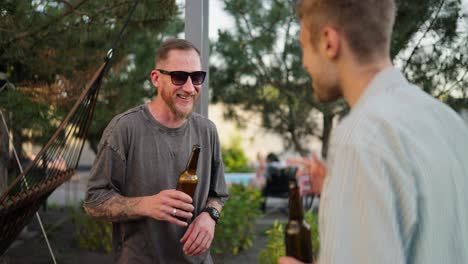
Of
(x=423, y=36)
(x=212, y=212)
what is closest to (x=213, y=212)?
(x=212, y=212)

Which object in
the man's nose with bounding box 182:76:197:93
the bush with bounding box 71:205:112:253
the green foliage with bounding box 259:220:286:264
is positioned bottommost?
the bush with bounding box 71:205:112:253

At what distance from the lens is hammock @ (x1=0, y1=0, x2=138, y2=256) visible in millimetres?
1884

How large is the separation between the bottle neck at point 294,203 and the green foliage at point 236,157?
7.72 m

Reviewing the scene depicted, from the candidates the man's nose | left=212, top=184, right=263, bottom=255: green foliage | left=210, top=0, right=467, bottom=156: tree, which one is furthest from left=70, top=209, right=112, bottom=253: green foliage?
the man's nose

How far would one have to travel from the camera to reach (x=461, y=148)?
0.85 meters

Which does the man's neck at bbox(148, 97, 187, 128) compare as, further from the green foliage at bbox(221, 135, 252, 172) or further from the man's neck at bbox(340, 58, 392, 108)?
the green foliage at bbox(221, 135, 252, 172)

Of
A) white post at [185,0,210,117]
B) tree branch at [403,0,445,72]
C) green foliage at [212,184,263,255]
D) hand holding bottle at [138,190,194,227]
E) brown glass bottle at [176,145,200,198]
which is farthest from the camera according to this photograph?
green foliage at [212,184,263,255]

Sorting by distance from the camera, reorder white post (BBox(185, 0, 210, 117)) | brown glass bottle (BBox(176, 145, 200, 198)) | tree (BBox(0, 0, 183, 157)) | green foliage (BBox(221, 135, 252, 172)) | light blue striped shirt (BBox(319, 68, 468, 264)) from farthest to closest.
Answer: green foliage (BBox(221, 135, 252, 172)) → tree (BBox(0, 0, 183, 157)) → white post (BBox(185, 0, 210, 117)) → brown glass bottle (BBox(176, 145, 200, 198)) → light blue striped shirt (BBox(319, 68, 468, 264))

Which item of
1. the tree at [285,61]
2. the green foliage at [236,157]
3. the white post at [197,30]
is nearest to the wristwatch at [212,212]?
the white post at [197,30]

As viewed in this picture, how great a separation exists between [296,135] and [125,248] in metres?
3.17

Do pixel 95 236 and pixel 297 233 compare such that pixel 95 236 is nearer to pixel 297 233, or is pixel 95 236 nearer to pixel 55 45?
pixel 55 45

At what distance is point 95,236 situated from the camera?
5.09 m

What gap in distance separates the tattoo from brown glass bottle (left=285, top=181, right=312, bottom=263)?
2.04ft

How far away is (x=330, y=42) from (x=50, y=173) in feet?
5.87
